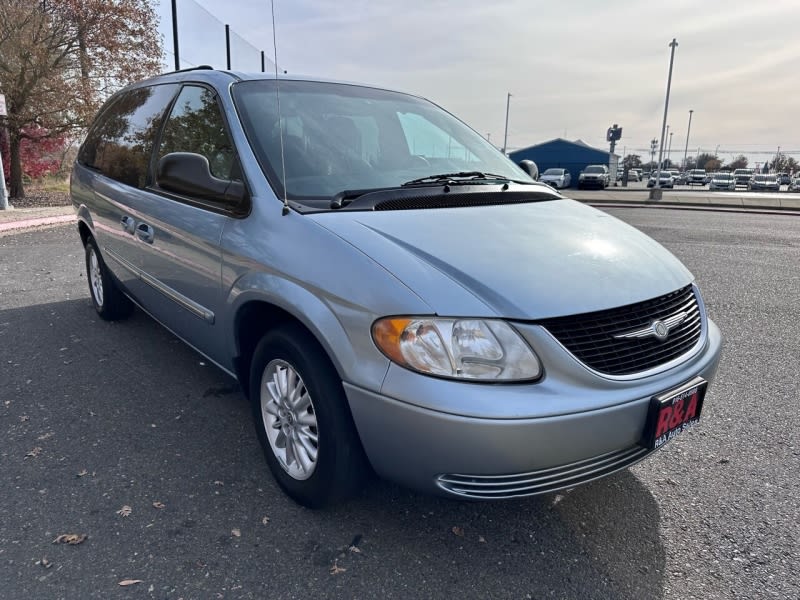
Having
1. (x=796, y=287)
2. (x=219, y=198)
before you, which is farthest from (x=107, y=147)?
(x=796, y=287)

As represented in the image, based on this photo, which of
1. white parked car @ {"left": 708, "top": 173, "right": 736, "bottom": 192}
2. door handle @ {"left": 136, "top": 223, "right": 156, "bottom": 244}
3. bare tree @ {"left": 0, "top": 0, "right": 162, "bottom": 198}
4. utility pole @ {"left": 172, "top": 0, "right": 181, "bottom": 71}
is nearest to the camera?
door handle @ {"left": 136, "top": 223, "right": 156, "bottom": 244}

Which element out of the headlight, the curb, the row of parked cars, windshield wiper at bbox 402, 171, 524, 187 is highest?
the row of parked cars

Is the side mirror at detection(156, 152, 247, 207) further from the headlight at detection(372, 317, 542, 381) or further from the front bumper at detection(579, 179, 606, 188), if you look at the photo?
the front bumper at detection(579, 179, 606, 188)

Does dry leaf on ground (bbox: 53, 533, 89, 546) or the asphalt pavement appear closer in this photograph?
the asphalt pavement

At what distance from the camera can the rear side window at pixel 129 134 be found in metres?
3.44

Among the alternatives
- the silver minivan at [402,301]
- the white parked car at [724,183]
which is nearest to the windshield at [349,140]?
the silver minivan at [402,301]

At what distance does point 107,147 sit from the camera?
417 centimetres

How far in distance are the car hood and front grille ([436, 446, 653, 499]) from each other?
51cm

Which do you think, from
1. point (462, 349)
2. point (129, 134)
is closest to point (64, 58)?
point (129, 134)

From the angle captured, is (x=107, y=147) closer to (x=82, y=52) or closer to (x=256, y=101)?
(x=256, y=101)

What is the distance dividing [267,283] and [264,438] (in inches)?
28.6

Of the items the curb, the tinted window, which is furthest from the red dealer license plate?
the curb

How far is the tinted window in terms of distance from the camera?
2641 millimetres

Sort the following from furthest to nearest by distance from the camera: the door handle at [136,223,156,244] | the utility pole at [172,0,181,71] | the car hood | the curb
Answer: the utility pole at [172,0,181,71] → the curb → the door handle at [136,223,156,244] → the car hood
